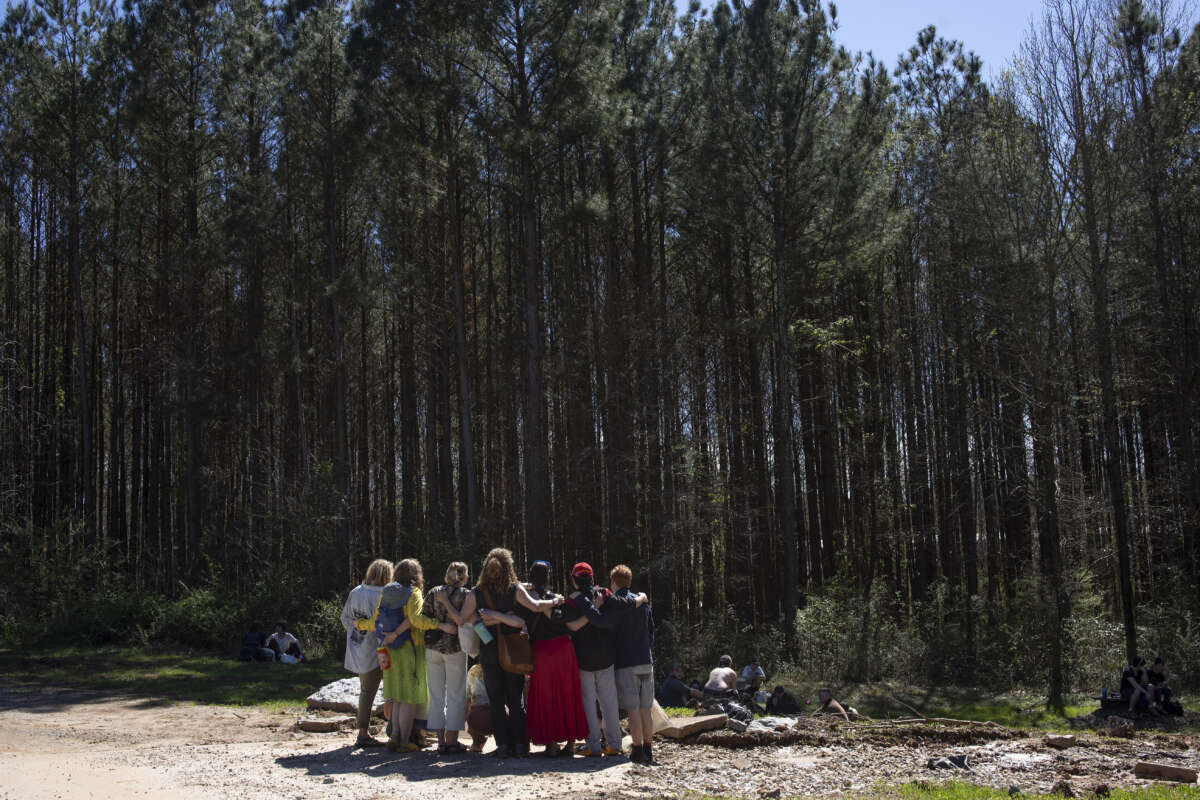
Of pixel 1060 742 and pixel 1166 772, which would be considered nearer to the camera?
pixel 1166 772

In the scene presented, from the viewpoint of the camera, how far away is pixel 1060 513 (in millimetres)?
19172

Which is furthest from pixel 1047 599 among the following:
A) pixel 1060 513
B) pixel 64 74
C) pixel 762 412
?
pixel 64 74

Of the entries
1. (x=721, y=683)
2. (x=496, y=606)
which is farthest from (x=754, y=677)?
(x=496, y=606)

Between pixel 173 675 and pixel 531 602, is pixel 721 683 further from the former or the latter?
pixel 173 675

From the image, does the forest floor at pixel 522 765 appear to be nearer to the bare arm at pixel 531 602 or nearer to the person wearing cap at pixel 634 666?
the person wearing cap at pixel 634 666

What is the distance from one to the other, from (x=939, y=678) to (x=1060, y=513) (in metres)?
4.02

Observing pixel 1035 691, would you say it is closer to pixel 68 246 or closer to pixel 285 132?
pixel 285 132

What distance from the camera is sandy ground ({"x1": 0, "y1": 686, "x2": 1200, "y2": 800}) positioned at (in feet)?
23.2

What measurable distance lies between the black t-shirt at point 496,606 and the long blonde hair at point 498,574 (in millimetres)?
42

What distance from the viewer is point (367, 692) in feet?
29.6

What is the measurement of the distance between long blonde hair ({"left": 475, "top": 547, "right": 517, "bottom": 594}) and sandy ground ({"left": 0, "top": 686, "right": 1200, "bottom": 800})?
1436mm

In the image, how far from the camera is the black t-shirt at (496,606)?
8.25m

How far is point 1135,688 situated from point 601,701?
948cm

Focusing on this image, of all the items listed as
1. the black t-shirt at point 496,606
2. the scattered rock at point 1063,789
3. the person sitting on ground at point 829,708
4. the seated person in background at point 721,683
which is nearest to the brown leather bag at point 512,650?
the black t-shirt at point 496,606
